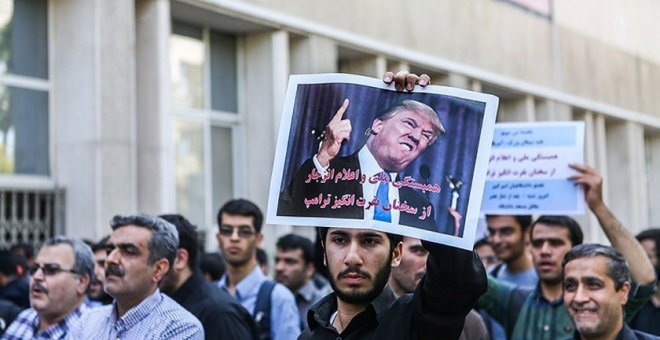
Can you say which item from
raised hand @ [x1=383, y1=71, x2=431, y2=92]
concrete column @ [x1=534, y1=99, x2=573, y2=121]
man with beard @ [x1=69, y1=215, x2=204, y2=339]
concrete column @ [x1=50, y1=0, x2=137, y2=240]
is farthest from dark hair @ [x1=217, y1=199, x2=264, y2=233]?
concrete column @ [x1=534, y1=99, x2=573, y2=121]

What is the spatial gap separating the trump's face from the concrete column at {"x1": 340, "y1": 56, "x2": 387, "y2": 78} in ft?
43.8

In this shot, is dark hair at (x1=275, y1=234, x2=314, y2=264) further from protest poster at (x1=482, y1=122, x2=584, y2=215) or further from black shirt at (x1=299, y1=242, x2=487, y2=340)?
black shirt at (x1=299, y1=242, x2=487, y2=340)

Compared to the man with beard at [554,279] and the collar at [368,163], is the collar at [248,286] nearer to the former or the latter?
the man with beard at [554,279]

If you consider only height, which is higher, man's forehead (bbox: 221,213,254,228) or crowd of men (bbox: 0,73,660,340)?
man's forehead (bbox: 221,213,254,228)

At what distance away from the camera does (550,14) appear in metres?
22.3

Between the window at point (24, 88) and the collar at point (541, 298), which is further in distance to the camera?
the window at point (24, 88)

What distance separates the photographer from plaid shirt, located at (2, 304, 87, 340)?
5.64 metres

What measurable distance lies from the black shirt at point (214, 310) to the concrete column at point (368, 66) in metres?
11.3

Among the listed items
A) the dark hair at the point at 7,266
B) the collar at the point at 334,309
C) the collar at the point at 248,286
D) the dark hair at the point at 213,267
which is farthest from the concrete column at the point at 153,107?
the collar at the point at 334,309

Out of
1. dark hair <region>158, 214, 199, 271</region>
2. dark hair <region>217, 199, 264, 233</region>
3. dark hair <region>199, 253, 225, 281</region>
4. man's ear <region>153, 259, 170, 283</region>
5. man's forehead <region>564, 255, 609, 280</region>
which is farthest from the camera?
dark hair <region>199, 253, 225, 281</region>

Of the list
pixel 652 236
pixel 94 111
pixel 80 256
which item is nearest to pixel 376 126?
pixel 80 256

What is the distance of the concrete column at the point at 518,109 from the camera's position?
69.8ft

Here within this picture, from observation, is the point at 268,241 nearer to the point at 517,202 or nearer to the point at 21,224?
the point at 21,224

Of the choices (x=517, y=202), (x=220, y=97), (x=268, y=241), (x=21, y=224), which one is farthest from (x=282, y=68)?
(x=517, y=202)
